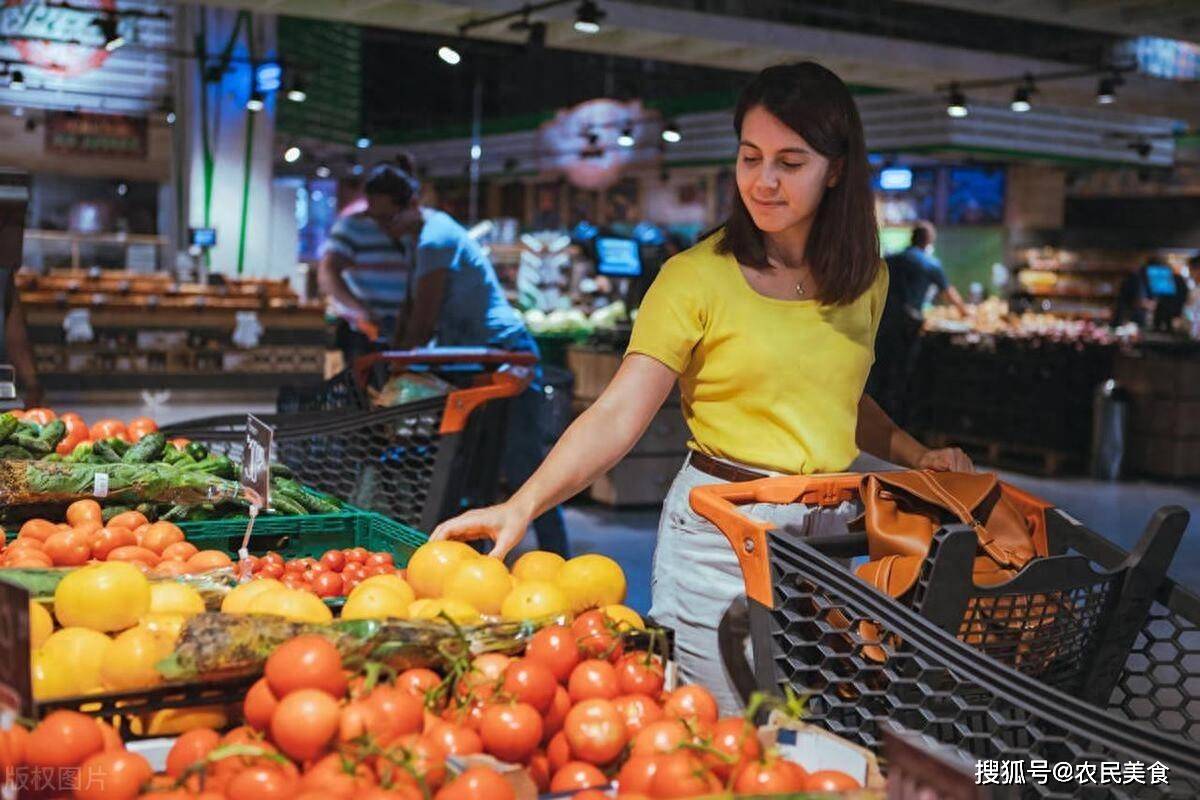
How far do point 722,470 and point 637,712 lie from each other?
82 centimetres

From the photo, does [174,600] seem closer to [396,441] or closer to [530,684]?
[530,684]

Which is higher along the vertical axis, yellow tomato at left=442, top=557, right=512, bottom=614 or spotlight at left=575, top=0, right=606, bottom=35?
spotlight at left=575, top=0, right=606, bottom=35

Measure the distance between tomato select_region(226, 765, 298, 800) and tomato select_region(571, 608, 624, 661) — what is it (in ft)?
1.65

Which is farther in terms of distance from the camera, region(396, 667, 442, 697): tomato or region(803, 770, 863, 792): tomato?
region(396, 667, 442, 697): tomato

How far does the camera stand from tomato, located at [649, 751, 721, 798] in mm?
1454

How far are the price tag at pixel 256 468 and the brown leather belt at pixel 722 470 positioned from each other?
0.85 m

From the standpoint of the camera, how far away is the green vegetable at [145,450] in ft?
11.3

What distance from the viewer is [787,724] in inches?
64.6

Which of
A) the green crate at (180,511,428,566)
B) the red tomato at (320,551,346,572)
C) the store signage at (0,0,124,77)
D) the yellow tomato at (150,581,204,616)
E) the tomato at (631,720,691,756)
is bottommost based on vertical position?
the green crate at (180,511,428,566)

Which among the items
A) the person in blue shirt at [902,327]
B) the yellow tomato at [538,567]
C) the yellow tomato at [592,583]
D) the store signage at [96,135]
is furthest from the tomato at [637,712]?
the store signage at [96,135]

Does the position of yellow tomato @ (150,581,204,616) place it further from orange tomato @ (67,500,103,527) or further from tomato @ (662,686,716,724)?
orange tomato @ (67,500,103,527)

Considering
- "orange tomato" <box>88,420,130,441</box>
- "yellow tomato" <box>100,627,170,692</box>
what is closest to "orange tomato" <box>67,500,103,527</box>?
"orange tomato" <box>88,420,130,441</box>

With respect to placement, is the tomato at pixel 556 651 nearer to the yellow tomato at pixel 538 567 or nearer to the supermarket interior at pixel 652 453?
the supermarket interior at pixel 652 453

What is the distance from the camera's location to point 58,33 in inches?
679
